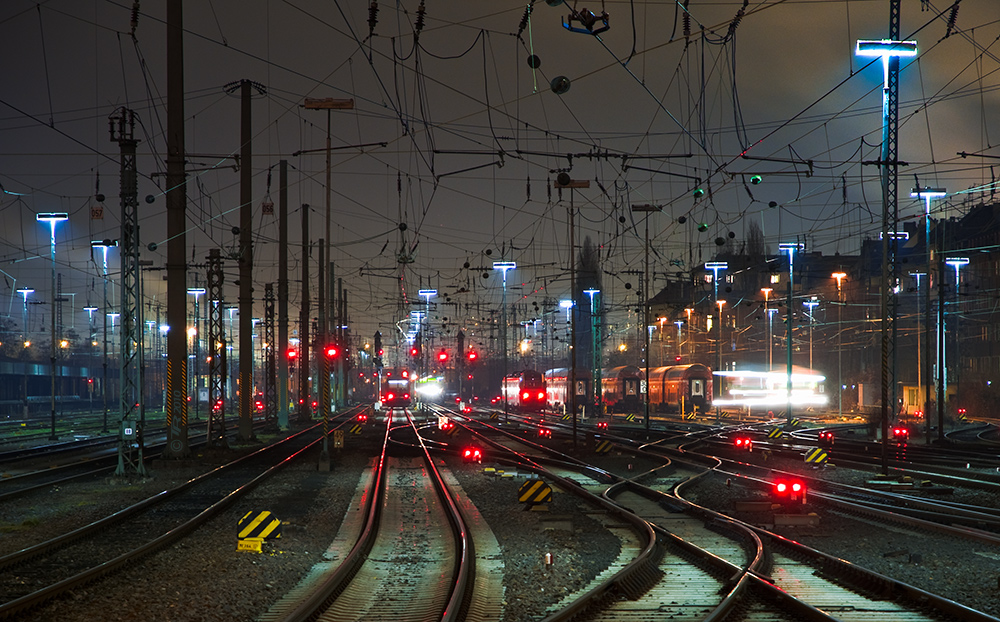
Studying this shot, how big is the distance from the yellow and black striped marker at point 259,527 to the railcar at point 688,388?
5739 centimetres

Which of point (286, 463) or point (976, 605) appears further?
point (286, 463)

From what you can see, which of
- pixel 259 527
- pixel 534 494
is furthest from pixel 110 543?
pixel 534 494

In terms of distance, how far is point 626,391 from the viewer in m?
81.9

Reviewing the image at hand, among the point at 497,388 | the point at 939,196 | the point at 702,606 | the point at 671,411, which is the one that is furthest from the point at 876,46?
the point at 497,388

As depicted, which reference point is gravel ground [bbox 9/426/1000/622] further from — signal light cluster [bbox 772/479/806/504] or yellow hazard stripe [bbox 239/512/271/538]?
signal light cluster [bbox 772/479/806/504]

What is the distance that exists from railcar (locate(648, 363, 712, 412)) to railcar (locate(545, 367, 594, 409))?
21.7 feet

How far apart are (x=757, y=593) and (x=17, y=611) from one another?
8.98 metres

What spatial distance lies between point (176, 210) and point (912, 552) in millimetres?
24238

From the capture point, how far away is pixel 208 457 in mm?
34500

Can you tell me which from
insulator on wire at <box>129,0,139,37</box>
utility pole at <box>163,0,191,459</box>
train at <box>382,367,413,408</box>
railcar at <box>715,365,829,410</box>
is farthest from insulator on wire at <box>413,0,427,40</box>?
train at <box>382,367,413,408</box>

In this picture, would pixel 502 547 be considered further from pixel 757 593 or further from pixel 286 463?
pixel 286 463

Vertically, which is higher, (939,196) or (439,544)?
(939,196)

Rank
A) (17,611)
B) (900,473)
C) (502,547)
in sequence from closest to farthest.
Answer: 1. (17,611)
2. (502,547)
3. (900,473)

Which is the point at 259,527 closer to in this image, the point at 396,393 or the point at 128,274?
the point at 128,274
